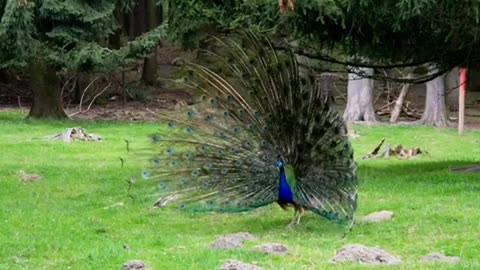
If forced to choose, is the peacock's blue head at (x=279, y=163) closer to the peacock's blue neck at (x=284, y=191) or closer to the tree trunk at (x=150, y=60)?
the peacock's blue neck at (x=284, y=191)

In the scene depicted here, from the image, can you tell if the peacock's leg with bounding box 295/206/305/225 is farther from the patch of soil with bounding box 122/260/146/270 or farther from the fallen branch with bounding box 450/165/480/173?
the fallen branch with bounding box 450/165/480/173

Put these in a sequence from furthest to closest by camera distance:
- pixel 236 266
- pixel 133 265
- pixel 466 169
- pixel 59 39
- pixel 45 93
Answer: pixel 45 93 → pixel 59 39 → pixel 466 169 → pixel 133 265 → pixel 236 266

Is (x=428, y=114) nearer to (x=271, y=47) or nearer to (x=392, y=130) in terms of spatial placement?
(x=392, y=130)

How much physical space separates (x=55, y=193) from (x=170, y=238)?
407 cm

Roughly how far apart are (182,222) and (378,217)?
2206mm

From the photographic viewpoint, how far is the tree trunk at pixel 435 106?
2791 centimetres

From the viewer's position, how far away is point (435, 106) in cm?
2825

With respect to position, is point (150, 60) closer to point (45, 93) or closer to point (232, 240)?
point (45, 93)

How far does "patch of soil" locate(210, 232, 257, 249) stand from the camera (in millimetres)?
8672

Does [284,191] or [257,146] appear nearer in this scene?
[284,191]

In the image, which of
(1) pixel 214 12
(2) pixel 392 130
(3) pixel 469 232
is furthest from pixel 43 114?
(3) pixel 469 232

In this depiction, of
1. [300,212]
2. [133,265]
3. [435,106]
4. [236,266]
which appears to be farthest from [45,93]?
[236,266]

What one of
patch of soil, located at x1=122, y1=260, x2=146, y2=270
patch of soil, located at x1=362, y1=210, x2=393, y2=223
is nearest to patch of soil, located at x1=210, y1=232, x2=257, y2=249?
patch of soil, located at x1=122, y1=260, x2=146, y2=270

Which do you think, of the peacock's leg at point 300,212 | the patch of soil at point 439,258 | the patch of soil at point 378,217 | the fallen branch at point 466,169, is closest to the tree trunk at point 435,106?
the fallen branch at point 466,169
